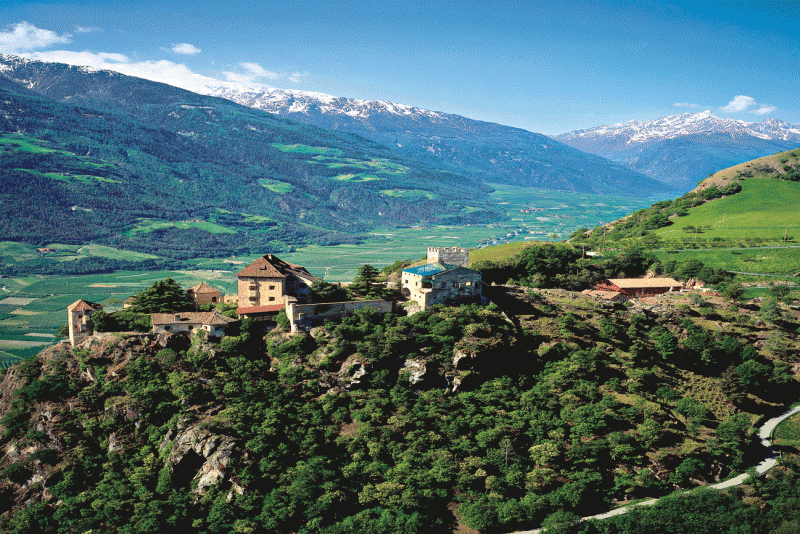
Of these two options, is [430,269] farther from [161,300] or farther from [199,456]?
[199,456]

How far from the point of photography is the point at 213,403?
55.2 metres

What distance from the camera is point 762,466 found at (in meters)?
54.7

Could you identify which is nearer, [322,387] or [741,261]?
[322,387]

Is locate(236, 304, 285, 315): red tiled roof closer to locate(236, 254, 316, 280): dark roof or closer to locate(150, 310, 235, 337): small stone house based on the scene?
locate(150, 310, 235, 337): small stone house

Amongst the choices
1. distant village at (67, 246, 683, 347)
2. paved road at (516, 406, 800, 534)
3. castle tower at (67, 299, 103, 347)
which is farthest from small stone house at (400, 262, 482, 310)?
castle tower at (67, 299, 103, 347)

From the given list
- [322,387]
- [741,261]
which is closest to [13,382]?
[322,387]

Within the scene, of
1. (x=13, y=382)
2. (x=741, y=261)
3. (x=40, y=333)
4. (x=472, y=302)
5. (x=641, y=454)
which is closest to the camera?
(x=641, y=454)

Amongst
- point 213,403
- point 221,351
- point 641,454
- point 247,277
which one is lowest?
point 641,454

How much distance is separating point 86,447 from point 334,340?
2412 centimetres

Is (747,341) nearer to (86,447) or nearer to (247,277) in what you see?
(247,277)

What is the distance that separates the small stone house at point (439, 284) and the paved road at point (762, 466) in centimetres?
2494

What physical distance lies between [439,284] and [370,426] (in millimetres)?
17550

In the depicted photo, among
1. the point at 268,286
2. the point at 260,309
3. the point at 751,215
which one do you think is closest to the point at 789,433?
the point at 260,309

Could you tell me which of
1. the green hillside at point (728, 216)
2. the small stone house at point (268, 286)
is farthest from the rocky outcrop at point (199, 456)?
the green hillside at point (728, 216)
